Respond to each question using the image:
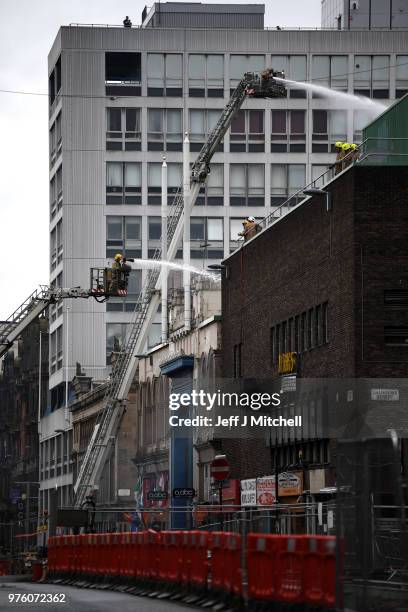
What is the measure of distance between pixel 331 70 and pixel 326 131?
420 cm

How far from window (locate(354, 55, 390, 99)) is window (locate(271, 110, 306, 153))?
4430mm

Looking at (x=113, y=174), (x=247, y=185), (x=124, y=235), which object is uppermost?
(x=113, y=174)

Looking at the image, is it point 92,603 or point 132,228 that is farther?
point 132,228

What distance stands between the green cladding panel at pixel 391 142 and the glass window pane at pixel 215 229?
189ft

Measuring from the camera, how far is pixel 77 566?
1559 inches

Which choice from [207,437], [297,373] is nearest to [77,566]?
[297,373]

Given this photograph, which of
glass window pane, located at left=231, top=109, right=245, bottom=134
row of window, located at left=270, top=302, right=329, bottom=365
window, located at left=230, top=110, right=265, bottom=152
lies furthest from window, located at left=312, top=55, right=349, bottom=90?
row of window, located at left=270, top=302, right=329, bottom=365

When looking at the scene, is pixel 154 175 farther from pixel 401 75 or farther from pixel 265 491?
pixel 265 491

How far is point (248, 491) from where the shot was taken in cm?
6719

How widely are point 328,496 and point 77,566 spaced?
1530 cm

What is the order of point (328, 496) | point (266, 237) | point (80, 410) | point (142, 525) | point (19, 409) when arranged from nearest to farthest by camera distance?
point (142, 525), point (328, 496), point (266, 237), point (80, 410), point (19, 409)

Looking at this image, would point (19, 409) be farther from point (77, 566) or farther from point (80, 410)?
point (77, 566)

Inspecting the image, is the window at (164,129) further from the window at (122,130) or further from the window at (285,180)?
the window at (285,180)

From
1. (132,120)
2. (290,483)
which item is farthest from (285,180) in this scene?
(290,483)
